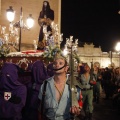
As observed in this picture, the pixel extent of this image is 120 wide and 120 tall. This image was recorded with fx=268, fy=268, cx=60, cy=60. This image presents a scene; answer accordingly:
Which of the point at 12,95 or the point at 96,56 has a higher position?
the point at 96,56

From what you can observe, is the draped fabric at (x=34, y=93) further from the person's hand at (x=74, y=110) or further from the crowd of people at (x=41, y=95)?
the person's hand at (x=74, y=110)

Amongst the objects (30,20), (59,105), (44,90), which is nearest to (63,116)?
(59,105)

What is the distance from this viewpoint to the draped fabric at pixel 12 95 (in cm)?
487

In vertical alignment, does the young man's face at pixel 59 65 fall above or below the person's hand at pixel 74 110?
above

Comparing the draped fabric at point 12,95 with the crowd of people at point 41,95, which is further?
the draped fabric at point 12,95

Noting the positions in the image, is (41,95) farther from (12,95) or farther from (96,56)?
(96,56)

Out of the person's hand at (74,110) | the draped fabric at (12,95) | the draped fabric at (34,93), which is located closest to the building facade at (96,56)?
the draped fabric at (34,93)

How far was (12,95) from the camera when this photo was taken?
16.1ft

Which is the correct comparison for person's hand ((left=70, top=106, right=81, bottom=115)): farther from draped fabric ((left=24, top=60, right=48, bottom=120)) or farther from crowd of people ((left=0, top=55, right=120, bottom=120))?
draped fabric ((left=24, top=60, right=48, bottom=120))

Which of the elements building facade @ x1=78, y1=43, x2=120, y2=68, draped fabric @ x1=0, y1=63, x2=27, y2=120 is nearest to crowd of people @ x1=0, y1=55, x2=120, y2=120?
draped fabric @ x1=0, y1=63, x2=27, y2=120

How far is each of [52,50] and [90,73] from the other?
5.89ft

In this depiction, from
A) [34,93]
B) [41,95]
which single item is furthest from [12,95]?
[34,93]

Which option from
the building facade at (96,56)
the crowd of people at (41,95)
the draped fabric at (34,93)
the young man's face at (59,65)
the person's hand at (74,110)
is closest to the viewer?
the person's hand at (74,110)

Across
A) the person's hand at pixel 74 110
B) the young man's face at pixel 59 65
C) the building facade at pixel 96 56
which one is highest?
the building facade at pixel 96 56
